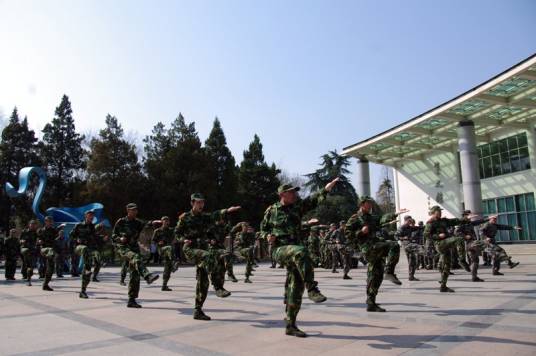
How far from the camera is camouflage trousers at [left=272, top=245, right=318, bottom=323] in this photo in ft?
18.8

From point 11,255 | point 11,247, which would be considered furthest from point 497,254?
point 11,247

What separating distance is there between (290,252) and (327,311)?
236 cm

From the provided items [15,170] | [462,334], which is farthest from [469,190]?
[15,170]

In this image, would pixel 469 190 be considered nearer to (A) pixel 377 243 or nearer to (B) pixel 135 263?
(A) pixel 377 243

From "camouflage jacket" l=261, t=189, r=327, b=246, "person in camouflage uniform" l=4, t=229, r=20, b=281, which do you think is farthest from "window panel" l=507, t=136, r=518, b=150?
"person in camouflage uniform" l=4, t=229, r=20, b=281

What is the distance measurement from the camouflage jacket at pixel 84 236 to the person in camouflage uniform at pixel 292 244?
608cm

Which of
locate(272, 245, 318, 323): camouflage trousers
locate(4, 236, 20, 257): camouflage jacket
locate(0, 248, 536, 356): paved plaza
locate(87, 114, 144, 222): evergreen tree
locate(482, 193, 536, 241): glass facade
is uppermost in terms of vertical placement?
locate(87, 114, 144, 222): evergreen tree

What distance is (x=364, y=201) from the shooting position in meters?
8.08

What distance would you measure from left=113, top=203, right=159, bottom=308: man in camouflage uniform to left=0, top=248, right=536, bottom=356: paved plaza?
45 centimetres

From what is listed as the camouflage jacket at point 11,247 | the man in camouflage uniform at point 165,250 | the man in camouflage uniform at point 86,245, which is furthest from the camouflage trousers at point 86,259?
the camouflage jacket at point 11,247

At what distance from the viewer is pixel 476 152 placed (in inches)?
1120

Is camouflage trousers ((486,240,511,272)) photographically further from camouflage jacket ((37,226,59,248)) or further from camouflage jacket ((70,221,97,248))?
camouflage jacket ((37,226,59,248))

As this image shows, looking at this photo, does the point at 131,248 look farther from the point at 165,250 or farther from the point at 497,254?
the point at 497,254

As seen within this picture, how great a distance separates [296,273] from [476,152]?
86.5 feet
